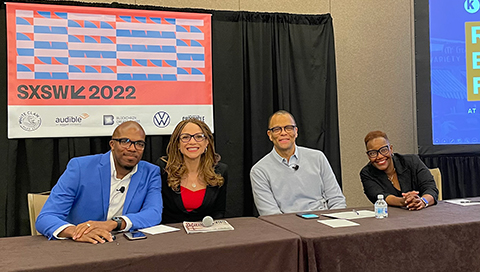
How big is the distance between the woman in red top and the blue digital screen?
2.36 m

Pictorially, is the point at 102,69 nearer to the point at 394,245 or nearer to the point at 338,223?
the point at 338,223

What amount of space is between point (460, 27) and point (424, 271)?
9.73ft

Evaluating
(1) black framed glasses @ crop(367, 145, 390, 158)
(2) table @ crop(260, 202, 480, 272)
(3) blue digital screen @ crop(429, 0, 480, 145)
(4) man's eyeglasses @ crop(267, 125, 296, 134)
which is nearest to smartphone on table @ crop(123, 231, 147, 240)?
(2) table @ crop(260, 202, 480, 272)

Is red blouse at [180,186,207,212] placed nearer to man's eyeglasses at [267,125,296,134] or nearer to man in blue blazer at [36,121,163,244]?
man in blue blazer at [36,121,163,244]

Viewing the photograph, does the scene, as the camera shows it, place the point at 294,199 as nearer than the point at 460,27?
Yes

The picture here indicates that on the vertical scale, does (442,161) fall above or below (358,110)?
below

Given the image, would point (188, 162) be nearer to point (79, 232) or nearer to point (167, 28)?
point (79, 232)

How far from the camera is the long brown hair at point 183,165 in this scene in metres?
2.55

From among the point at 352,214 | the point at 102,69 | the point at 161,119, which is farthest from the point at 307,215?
the point at 102,69

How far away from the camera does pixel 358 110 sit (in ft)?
14.3

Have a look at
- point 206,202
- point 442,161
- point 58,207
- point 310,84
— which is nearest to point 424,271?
point 206,202

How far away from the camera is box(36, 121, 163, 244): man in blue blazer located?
2.13 metres

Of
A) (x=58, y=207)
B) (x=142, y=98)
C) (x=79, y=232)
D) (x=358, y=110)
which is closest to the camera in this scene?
(x=79, y=232)

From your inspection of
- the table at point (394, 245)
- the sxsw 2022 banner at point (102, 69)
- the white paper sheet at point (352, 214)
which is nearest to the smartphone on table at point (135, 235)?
the table at point (394, 245)
